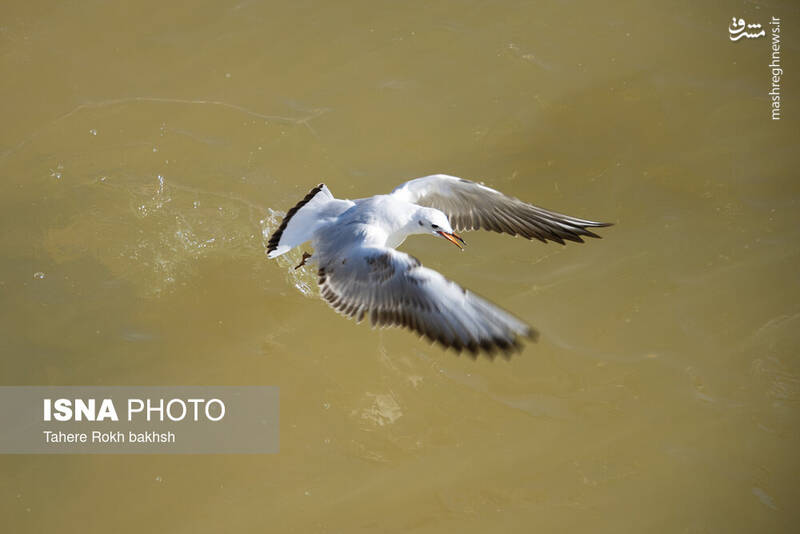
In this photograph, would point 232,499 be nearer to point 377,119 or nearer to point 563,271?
point 563,271

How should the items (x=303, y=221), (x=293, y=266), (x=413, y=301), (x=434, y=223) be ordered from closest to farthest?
(x=413, y=301) < (x=434, y=223) < (x=303, y=221) < (x=293, y=266)

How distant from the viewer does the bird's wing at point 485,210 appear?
163 inches

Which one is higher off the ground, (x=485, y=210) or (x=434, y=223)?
(x=485, y=210)

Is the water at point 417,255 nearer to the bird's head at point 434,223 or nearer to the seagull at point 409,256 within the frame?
the seagull at point 409,256

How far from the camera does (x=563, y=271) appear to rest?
15.3 feet

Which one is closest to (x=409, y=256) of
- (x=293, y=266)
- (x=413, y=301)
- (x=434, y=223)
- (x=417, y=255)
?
(x=413, y=301)

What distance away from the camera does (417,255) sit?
475 cm

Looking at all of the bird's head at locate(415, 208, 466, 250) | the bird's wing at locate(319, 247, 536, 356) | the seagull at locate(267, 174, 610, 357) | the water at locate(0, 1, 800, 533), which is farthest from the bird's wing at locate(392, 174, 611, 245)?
the bird's wing at locate(319, 247, 536, 356)

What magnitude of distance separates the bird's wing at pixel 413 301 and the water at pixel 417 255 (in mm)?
674

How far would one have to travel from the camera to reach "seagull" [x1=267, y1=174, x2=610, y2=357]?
10.9 feet

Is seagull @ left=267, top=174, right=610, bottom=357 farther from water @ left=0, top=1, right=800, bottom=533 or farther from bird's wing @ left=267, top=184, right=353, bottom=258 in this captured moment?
water @ left=0, top=1, right=800, bottom=533

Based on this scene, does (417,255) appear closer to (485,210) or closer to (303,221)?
(485,210)

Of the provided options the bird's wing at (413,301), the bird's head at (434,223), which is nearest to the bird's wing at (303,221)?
the bird's wing at (413,301)

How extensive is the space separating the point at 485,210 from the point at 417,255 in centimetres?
57
